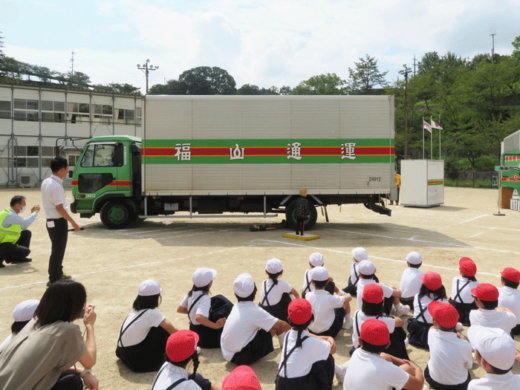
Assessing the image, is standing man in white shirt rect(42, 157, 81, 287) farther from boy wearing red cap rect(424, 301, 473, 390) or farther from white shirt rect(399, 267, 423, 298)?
boy wearing red cap rect(424, 301, 473, 390)

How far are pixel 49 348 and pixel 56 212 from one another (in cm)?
439

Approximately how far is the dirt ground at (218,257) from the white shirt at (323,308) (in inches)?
13.7

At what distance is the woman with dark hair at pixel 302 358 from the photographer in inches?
120

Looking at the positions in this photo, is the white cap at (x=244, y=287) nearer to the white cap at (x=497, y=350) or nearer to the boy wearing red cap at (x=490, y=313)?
the white cap at (x=497, y=350)

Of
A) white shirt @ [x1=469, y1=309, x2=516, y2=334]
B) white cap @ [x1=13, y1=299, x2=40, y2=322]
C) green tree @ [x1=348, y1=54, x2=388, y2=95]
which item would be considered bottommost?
white shirt @ [x1=469, y1=309, x2=516, y2=334]

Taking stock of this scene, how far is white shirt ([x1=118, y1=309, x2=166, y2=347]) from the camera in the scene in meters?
3.75

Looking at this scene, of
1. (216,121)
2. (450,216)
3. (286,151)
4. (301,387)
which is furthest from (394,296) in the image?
(450,216)

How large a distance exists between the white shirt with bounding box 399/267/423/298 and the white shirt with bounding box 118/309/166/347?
3.32 meters

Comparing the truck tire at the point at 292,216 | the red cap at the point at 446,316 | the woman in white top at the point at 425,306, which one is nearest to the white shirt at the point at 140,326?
the red cap at the point at 446,316

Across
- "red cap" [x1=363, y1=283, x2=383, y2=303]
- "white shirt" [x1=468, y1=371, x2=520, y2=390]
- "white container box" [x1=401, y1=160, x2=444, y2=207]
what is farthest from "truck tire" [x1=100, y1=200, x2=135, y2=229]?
"white container box" [x1=401, y1=160, x2=444, y2=207]

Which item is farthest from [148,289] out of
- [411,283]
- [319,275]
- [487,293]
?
[411,283]

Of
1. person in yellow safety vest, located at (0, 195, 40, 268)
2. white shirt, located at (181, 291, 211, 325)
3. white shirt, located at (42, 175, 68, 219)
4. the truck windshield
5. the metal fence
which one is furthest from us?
the metal fence

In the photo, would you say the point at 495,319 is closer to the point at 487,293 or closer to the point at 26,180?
the point at 487,293

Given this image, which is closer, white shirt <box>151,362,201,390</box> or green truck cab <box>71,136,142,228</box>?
white shirt <box>151,362,201,390</box>
